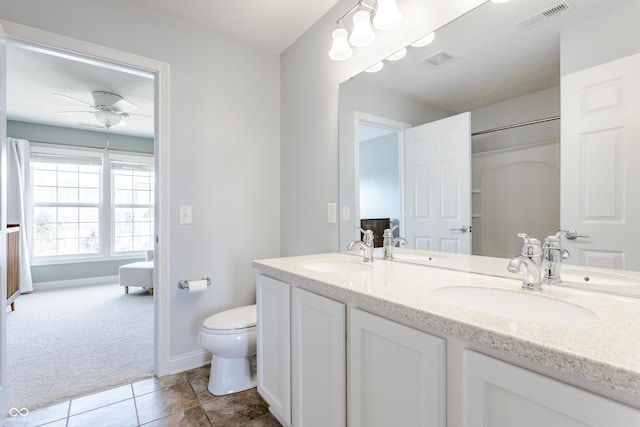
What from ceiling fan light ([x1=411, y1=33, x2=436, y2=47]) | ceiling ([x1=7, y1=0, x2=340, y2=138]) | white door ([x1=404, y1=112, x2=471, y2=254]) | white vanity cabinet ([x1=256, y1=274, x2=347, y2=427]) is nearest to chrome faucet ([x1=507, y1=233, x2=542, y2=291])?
white door ([x1=404, y1=112, x2=471, y2=254])

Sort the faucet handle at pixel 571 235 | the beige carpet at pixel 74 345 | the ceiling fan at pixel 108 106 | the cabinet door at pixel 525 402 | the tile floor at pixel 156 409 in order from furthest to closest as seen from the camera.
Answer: the ceiling fan at pixel 108 106 < the beige carpet at pixel 74 345 < the tile floor at pixel 156 409 < the faucet handle at pixel 571 235 < the cabinet door at pixel 525 402

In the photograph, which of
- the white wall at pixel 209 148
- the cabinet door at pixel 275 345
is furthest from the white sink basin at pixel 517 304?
the white wall at pixel 209 148

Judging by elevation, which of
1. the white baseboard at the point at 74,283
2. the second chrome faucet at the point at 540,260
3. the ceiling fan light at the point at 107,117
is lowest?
the white baseboard at the point at 74,283

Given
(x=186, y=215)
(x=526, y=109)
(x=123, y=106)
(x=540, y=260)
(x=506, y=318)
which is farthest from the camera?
(x=123, y=106)

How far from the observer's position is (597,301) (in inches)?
34.0

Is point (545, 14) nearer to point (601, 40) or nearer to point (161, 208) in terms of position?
point (601, 40)

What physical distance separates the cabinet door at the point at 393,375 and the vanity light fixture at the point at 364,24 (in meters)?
1.39

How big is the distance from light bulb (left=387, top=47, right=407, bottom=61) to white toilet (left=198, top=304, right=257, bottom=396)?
1.72 m

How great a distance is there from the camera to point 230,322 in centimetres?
189

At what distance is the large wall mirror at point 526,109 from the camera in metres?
0.94

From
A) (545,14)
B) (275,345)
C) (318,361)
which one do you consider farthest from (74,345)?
(545,14)

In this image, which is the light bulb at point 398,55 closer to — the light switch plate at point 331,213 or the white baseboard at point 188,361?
the light switch plate at point 331,213

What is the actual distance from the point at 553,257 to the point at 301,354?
3.29 feet

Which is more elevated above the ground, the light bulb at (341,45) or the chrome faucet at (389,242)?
the light bulb at (341,45)
